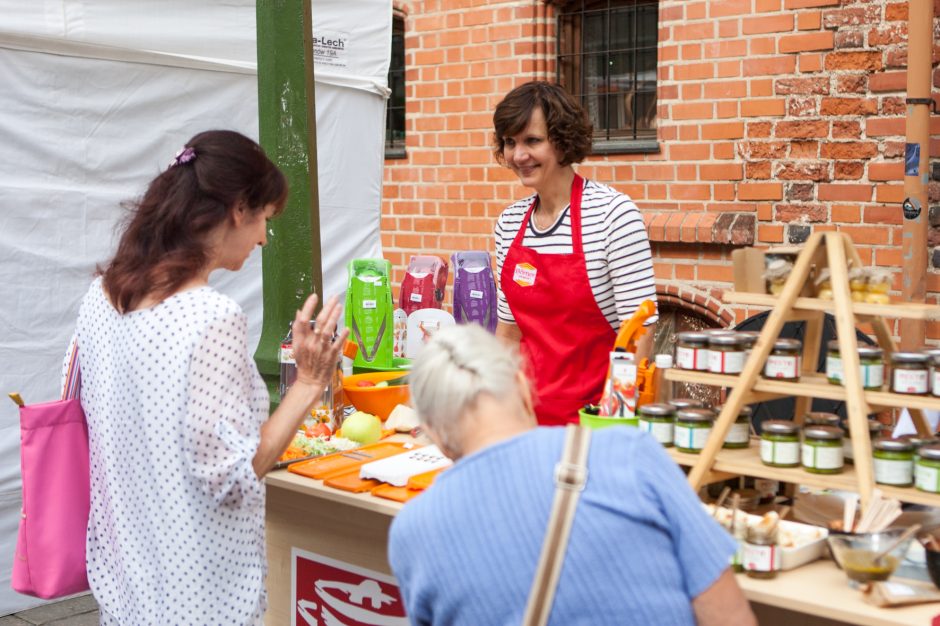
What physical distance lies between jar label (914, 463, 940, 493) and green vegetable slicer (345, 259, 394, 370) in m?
2.17

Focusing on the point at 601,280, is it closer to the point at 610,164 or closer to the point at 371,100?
the point at 610,164

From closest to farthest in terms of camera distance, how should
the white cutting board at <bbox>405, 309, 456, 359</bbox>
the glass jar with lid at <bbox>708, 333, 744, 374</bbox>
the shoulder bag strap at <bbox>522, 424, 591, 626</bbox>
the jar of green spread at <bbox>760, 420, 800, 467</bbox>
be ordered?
the shoulder bag strap at <bbox>522, 424, 591, 626</bbox> < the jar of green spread at <bbox>760, 420, 800, 467</bbox> < the glass jar with lid at <bbox>708, 333, 744, 374</bbox> < the white cutting board at <bbox>405, 309, 456, 359</bbox>

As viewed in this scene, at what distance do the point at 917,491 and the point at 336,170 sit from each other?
4389 mm

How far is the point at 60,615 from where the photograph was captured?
470 cm

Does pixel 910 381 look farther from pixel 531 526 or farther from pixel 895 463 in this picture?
pixel 531 526

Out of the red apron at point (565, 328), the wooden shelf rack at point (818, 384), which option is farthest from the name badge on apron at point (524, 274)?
the wooden shelf rack at point (818, 384)

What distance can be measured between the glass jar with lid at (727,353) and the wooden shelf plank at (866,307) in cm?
9

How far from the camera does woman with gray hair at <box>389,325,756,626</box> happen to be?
5.16 ft

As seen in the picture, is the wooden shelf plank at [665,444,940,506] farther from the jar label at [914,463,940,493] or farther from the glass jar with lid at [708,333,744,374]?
the glass jar with lid at [708,333,744,374]

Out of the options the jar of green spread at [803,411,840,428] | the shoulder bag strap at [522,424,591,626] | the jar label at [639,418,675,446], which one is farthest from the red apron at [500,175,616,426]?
the shoulder bag strap at [522,424,591,626]

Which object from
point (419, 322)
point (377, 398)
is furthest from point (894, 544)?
point (419, 322)

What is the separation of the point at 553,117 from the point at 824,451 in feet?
5.00

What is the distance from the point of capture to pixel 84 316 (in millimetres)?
2400

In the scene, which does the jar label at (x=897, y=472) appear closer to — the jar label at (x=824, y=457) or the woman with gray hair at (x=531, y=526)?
the jar label at (x=824, y=457)
